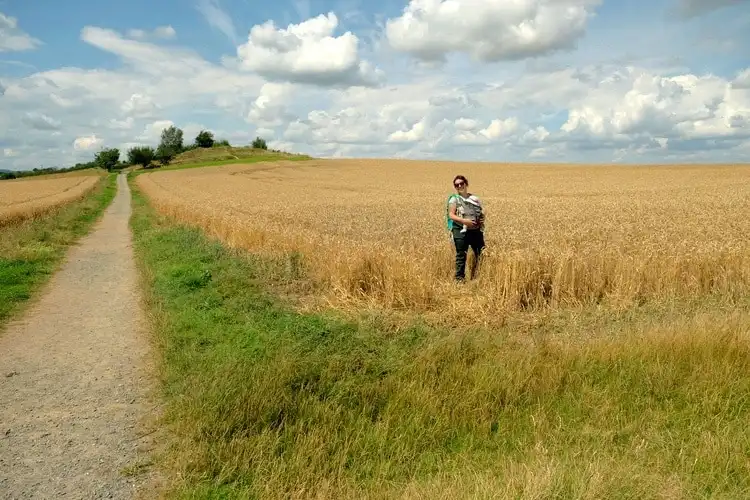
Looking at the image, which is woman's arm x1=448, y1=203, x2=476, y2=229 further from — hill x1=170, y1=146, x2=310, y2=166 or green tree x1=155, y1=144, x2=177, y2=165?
green tree x1=155, y1=144, x2=177, y2=165

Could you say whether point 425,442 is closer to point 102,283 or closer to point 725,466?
point 725,466

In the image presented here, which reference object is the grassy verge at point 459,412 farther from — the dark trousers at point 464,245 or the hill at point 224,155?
the hill at point 224,155

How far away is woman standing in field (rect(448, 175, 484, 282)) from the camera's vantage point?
30.9ft

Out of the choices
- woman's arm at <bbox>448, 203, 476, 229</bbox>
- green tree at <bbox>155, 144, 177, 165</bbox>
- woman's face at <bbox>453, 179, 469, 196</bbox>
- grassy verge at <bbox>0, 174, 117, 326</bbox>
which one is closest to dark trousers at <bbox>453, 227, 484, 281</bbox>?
woman's arm at <bbox>448, 203, 476, 229</bbox>

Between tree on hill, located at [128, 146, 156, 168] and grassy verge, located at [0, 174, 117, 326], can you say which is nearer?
grassy verge, located at [0, 174, 117, 326]

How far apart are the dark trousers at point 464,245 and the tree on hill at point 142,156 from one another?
138 meters

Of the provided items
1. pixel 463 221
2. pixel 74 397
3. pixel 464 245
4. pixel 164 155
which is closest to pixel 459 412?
pixel 74 397

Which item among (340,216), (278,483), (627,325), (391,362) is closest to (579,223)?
(340,216)

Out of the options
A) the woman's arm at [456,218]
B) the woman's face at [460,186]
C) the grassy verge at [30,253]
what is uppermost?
the woman's face at [460,186]

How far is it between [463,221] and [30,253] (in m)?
12.0

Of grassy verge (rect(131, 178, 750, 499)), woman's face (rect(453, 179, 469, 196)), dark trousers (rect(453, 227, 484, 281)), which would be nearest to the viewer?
grassy verge (rect(131, 178, 750, 499))

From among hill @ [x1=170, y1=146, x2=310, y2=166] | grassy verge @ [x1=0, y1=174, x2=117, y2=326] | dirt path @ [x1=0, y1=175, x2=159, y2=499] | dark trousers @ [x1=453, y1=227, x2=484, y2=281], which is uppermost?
hill @ [x1=170, y1=146, x2=310, y2=166]

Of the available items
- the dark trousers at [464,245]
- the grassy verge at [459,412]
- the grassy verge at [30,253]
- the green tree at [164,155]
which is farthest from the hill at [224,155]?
the grassy verge at [459,412]

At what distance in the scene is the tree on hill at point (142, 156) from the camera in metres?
133
